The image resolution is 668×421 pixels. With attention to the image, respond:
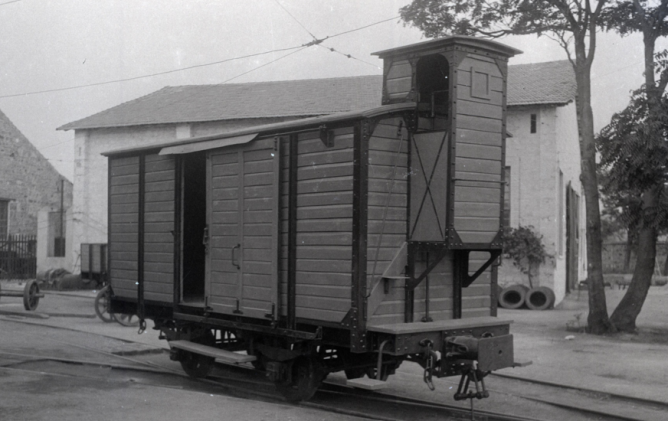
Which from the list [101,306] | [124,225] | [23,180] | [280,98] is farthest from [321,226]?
[23,180]

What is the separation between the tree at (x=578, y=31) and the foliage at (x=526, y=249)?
16.4ft

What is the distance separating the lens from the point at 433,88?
8.15 meters

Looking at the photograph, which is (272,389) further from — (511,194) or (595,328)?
(511,194)

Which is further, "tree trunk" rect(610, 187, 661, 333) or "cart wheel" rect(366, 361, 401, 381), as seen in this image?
"tree trunk" rect(610, 187, 661, 333)

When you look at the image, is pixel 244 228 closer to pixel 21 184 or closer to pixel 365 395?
pixel 365 395

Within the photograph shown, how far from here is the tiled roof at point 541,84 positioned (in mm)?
20297

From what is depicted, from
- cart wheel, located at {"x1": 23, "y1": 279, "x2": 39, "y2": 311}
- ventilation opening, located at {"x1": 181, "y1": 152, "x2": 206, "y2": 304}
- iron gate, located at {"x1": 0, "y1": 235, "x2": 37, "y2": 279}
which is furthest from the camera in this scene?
iron gate, located at {"x1": 0, "y1": 235, "x2": 37, "y2": 279}

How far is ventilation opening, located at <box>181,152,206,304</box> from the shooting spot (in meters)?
10.1

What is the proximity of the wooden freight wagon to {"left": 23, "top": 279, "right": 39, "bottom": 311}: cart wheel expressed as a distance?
9.00 metres

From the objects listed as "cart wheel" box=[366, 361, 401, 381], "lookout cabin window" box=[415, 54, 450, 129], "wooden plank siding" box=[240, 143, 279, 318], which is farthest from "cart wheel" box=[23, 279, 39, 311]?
"lookout cabin window" box=[415, 54, 450, 129]

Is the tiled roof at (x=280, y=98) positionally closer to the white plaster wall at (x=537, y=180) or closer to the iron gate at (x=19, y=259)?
the white plaster wall at (x=537, y=180)

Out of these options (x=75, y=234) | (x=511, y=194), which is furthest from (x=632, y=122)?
(x=75, y=234)

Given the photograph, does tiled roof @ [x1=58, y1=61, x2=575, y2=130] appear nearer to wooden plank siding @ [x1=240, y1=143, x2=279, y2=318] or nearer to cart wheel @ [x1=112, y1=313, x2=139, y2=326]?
cart wheel @ [x1=112, y1=313, x2=139, y2=326]

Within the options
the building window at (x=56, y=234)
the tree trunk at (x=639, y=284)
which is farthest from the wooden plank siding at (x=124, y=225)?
the building window at (x=56, y=234)
